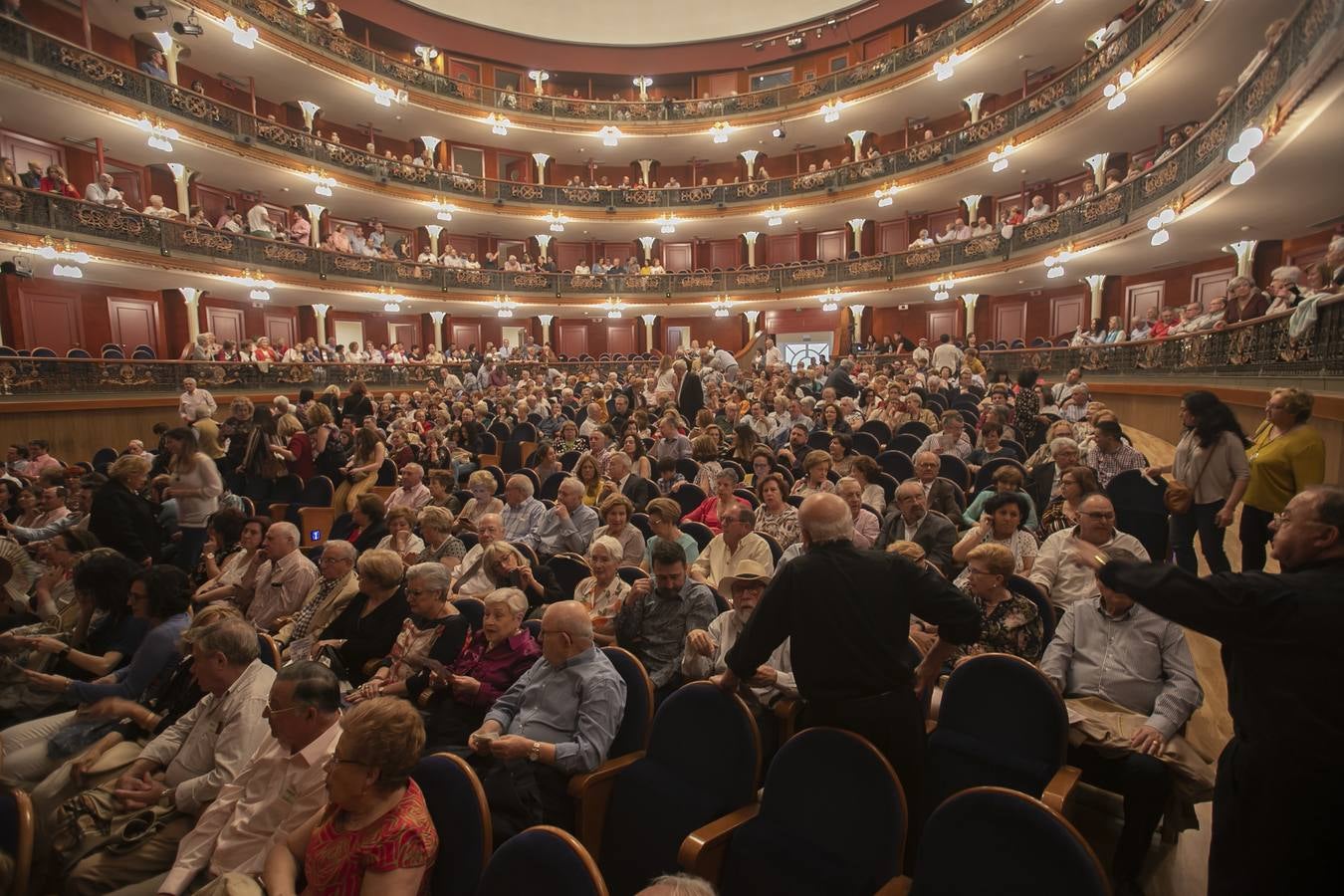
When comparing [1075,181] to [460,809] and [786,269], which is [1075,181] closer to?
[786,269]

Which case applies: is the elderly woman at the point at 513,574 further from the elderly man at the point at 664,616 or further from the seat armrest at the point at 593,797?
the seat armrest at the point at 593,797

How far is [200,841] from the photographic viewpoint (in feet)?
7.34

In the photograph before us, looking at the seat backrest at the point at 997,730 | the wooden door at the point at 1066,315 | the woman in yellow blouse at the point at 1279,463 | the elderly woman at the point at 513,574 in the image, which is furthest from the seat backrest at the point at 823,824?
the wooden door at the point at 1066,315

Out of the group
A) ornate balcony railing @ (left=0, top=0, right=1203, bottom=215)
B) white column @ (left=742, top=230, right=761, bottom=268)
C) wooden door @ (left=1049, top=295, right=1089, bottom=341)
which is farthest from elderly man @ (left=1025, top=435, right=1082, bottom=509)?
white column @ (left=742, top=230, right=761, bottom=268)

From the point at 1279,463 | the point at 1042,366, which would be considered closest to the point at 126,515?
the point at 1279,463

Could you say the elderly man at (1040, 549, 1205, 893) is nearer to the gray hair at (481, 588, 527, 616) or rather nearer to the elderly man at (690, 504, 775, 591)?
the elderly man at (690, 504, 775, 591)

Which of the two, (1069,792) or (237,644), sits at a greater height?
(237,644)

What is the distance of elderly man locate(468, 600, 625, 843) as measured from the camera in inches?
91.7

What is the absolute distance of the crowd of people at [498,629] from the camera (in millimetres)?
2154

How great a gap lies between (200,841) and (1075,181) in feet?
71.2

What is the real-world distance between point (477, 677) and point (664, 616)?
35.6 inches

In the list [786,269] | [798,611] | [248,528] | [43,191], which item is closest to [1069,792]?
[798,611]

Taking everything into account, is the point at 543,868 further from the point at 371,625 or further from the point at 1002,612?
the point at 1002,612

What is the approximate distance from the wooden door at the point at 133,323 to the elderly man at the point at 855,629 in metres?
18.8
